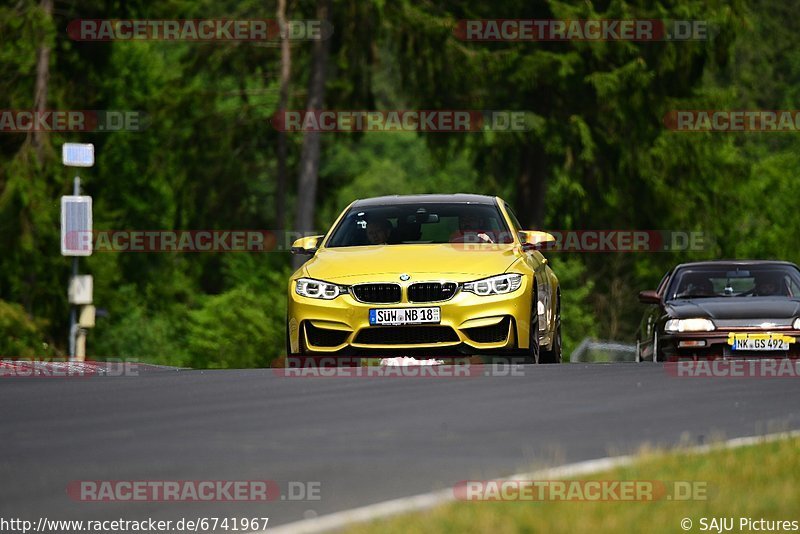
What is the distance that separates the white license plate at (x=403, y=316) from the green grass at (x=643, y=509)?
6.59 meters

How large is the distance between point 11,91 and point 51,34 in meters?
3.06

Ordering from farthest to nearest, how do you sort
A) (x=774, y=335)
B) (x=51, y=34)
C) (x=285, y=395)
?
(x=51, y=34) < (x=774, y=335) < (x=285, y=395)

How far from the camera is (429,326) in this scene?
16266 millimetres

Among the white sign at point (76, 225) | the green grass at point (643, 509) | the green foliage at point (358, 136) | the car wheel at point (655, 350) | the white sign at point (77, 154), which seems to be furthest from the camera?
the green foliage at point (358, 136)

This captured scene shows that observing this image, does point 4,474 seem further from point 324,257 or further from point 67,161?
point 67,161

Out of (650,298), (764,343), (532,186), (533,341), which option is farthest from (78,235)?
(533,341)

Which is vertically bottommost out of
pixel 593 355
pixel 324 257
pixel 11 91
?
pixel 593 355

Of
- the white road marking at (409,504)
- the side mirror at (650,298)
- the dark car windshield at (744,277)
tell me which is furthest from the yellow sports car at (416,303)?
the white road marking at (409,504)

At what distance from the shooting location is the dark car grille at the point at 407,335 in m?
16.3

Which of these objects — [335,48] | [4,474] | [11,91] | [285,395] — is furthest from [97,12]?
[4,474]

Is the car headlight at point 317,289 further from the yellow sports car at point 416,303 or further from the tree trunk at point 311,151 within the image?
the tree trunk at point 311,151

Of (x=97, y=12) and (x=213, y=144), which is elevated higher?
(x=97, y=12)

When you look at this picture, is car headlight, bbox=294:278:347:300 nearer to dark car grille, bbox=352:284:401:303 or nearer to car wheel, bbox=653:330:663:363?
dark car grille, bbox=352:284:401:303

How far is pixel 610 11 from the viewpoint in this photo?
44.2 m
